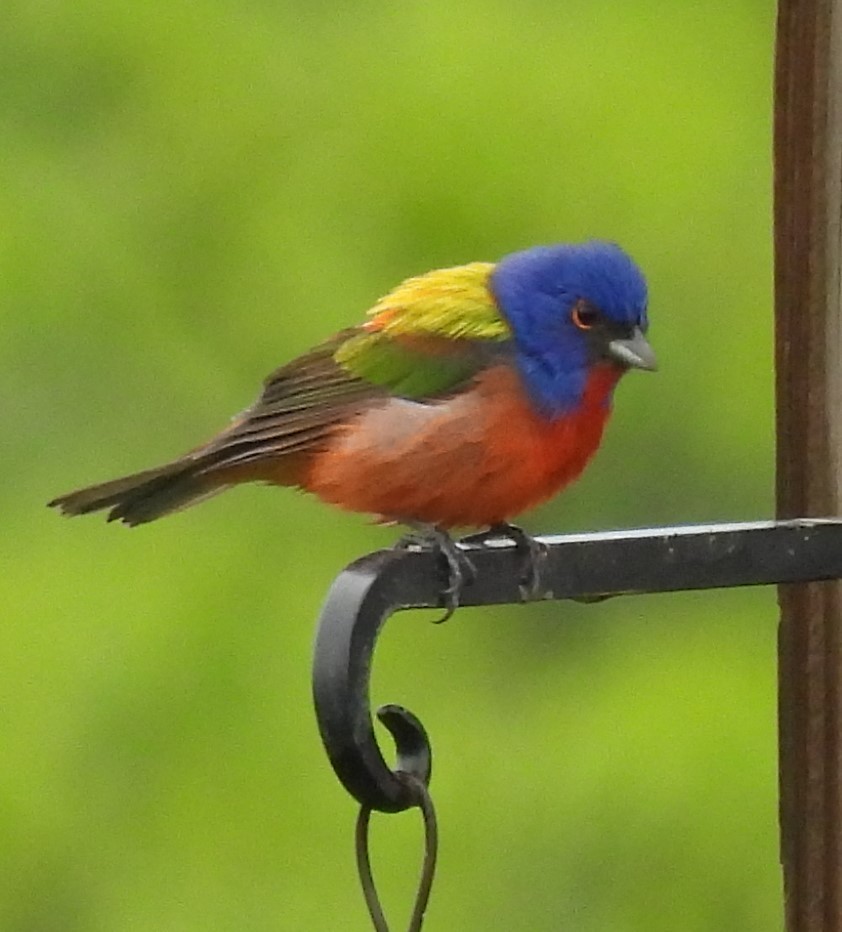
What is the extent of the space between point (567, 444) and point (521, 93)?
2.37 meters

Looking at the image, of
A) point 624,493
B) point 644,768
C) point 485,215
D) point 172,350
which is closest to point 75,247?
point 172,350

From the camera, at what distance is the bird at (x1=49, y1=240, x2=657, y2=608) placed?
3467 millimetres

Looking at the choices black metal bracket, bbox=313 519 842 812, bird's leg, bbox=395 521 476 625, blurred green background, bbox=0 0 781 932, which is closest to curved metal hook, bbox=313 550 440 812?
black metal bracket, bbox=313 519 842 812

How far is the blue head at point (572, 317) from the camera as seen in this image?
3.65 metres

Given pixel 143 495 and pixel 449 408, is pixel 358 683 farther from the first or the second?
pixel 449 408

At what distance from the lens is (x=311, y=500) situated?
546cm

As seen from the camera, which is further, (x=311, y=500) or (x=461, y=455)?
(x=311, y=500)

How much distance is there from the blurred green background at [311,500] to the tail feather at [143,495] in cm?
148

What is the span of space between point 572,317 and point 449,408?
302mm

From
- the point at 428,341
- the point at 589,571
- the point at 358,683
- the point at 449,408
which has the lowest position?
the point at 358,683

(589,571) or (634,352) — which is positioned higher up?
(634,352)

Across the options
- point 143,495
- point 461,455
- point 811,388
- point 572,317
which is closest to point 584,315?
point 572,317

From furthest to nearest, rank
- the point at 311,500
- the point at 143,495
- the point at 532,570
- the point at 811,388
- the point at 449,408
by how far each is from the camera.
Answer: the point at 311,500, the point at 449,408, the point at 143,495, the point at 811,388, the point at 532,570

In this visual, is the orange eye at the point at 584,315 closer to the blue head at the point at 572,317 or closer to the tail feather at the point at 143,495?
the blue head at the point at 572,317
